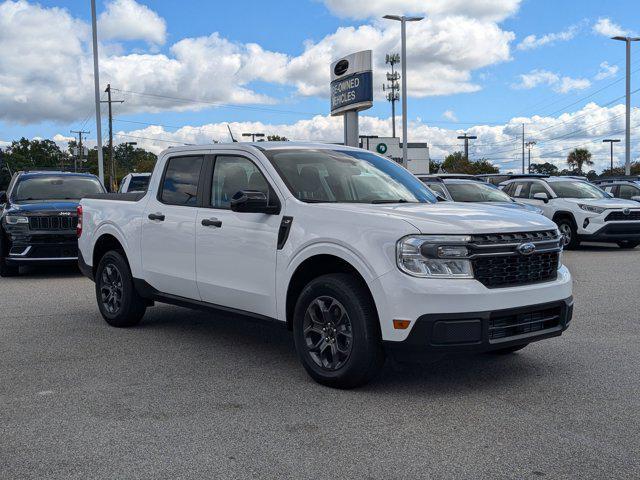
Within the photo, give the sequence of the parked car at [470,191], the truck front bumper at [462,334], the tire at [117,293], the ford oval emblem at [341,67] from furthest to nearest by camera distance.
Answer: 1. the ford oval emblem at [341,67]
2. the parked car at [470,191]
3. the tire at [117,293]
4. the truck front bumper at [462,334]

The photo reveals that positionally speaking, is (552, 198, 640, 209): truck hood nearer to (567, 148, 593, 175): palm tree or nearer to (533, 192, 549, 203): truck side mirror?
(533, 192, 549, 203): truck side mirror

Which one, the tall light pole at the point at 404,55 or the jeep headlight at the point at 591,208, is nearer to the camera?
the jeep headlight at the point at 591,208

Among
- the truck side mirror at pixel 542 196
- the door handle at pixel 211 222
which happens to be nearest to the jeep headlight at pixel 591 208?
the truck side mirror at pixel 542 196

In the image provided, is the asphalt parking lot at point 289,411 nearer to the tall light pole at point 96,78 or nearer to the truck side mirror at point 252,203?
the truck side mirror at point 252,203

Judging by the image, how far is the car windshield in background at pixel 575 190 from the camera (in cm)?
1742

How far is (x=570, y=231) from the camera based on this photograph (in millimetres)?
16812

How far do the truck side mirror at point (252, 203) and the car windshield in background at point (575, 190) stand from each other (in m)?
13.4

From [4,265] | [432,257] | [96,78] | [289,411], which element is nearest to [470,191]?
[4,265]

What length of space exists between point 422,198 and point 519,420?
2283 mm

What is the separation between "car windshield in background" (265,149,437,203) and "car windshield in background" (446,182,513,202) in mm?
9559

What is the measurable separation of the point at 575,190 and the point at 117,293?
13050mm

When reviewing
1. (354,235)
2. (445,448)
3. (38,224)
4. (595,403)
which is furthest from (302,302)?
(38,224)

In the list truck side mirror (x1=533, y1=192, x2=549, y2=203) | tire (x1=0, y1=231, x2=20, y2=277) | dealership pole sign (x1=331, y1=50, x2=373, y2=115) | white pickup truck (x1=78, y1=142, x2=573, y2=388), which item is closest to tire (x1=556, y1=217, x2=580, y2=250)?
truck side mirror (x1=533, y1=192, x2=549, y2=203)

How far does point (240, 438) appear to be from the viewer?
4168mm
